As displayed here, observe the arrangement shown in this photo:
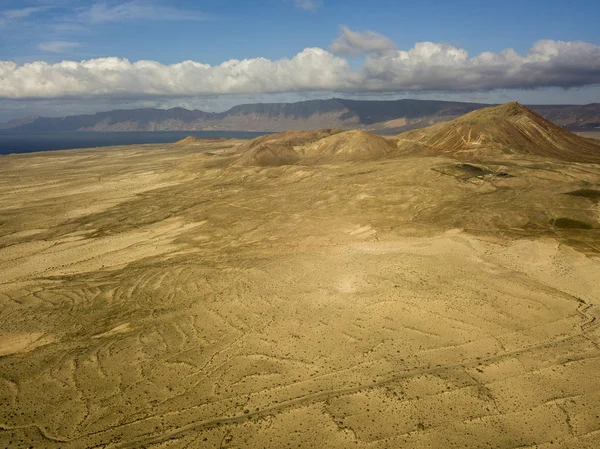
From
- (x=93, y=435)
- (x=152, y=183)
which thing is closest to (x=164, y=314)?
(x=93, y=435)

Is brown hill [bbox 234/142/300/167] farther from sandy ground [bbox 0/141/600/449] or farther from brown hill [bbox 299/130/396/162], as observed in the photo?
sandy ground [bbox 0/141/600/449]

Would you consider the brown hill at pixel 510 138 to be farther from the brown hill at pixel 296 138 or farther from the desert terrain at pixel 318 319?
the brown hill at pixel 296 138

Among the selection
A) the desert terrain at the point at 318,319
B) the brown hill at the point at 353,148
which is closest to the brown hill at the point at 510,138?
the brown hill at the point at 353,148

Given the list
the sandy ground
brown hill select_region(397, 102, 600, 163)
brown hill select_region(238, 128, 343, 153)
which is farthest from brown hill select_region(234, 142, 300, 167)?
the sandy ground

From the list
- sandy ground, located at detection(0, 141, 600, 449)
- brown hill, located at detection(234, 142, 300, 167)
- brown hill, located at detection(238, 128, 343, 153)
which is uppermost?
brown hill, located at detection(238, 128, 343, 153)

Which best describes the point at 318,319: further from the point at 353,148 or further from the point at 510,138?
Answer: the point at 510,138

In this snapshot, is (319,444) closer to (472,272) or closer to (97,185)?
(472,272)

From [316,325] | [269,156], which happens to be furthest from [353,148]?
[316,325]
